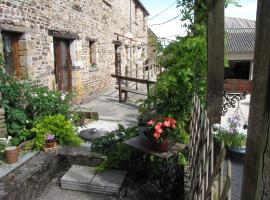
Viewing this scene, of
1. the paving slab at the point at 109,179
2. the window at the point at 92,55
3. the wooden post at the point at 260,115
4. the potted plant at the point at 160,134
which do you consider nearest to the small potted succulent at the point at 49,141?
the paving slab at the point at 109,179

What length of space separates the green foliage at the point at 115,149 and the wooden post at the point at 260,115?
2.22 metres

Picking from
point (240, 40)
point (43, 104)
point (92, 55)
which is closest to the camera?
point (43, 104)

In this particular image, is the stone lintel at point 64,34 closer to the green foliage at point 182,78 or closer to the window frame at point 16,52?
the window frame at point 16,52

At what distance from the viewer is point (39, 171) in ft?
11.7

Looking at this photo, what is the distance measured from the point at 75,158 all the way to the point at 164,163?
152cm

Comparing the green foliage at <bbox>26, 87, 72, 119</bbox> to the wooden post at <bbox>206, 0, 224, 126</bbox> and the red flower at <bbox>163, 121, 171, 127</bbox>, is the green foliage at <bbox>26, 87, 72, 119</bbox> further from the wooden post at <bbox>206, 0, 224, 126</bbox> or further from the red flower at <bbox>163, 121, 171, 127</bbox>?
the wooden post at <bbox>206, 0, 224, 126</bbox>

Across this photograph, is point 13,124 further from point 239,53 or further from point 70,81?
point 239,53

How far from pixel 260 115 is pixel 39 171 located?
118 inches

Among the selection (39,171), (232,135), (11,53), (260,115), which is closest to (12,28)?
(11,53)

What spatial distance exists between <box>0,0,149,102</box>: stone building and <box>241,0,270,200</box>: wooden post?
5478 mm

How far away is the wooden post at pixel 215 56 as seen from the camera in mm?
2951

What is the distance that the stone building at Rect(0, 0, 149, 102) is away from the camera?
6.38m

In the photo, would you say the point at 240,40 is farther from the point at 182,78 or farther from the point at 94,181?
the point at 94,181

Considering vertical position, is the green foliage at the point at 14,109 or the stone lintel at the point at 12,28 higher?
the stone lintel at the point at 12,28
